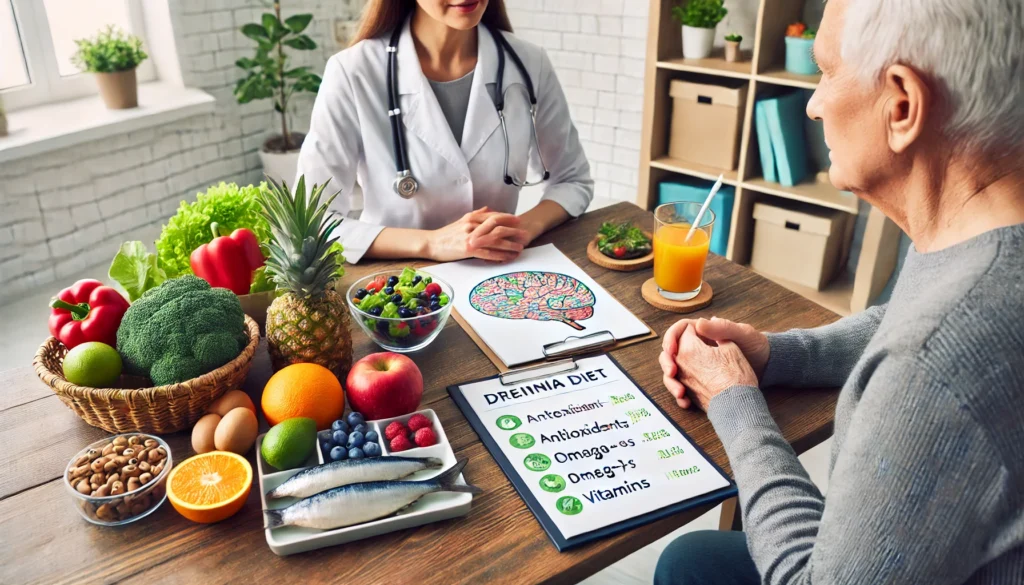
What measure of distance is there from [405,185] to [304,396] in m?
0.93

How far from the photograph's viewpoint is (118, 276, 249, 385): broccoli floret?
3.64 feet

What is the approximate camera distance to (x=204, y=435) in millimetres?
1071

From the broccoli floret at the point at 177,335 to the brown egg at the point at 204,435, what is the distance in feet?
0.24

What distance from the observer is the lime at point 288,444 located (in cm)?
101

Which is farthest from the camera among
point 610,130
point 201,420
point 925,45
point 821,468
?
point 610,130

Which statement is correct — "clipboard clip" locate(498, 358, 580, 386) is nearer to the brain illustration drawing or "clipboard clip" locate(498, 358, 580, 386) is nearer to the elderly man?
the brain illustration drawing

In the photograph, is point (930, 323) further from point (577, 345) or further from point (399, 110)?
point (399, 110)

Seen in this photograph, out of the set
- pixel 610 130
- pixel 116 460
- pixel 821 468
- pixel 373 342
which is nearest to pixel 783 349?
pixel 373 342

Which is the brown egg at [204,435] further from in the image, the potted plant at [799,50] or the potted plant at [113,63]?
the potted plant at [113,63]

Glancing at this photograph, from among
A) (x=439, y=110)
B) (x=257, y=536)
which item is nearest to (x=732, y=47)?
(x=439, y=110)

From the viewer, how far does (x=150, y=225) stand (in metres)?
3.95

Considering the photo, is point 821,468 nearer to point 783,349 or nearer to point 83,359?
point 783,349

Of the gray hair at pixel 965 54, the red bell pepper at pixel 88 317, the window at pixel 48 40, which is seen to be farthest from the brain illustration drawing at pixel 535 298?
the window at pixel 48 40

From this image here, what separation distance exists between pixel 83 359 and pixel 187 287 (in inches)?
7.1
